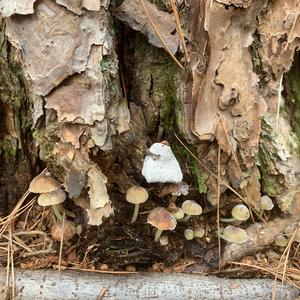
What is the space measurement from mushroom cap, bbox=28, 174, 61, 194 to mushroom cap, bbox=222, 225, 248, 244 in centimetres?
104

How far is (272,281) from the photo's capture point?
2545mm

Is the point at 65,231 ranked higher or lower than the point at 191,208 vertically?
lower

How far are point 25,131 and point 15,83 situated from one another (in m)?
0.32

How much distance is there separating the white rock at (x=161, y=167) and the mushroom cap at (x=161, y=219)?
17cm

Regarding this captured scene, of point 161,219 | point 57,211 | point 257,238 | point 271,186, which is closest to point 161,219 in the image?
point 161,219

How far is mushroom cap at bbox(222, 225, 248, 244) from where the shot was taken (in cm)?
257

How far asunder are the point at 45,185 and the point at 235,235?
3.79 feet

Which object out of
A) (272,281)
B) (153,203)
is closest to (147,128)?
(153,203)

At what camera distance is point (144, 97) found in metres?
2.65

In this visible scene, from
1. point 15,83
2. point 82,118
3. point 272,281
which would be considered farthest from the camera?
point 272,281

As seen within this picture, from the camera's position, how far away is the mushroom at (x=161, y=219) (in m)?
2.35

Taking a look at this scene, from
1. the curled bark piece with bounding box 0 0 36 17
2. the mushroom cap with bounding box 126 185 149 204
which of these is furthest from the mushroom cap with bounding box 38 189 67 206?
the curled bark piece with bounding box 0 0 36 17

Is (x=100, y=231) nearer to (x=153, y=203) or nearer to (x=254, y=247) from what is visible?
(x=153, y=203)

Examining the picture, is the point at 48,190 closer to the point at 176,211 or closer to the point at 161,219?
the point at 161,219
